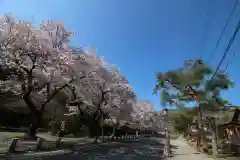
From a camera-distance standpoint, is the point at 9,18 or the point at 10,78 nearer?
the point at 9,18

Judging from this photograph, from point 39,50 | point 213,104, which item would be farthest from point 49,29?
point 213,104

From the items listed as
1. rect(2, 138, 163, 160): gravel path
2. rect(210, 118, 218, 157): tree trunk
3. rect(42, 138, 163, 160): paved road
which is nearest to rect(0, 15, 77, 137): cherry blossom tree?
rect(2, 138, 163, 160): gravel path

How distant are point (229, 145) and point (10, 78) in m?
24.3

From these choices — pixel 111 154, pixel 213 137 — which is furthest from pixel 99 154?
pixel 213 137

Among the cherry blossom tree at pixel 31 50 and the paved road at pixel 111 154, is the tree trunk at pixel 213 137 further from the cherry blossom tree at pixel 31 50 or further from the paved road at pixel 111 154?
the cherry blossom tree at pixel 31 50

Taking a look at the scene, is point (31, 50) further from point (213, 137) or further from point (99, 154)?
point (213, 137)

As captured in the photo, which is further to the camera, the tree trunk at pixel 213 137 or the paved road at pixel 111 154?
the tree trunk at pixel 213 137

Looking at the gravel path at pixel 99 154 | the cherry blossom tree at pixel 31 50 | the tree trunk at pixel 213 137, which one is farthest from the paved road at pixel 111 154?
the cherry blossom tree at pixel 31 50

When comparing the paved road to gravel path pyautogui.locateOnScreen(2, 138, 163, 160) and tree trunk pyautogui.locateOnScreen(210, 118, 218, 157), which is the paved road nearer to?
gravel path pyautogui.locateOnScreen(2, 138, 163, 160)

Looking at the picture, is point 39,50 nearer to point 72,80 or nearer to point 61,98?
point 72,80

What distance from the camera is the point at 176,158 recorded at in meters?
15.7

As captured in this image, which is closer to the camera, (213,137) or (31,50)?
(213,137)

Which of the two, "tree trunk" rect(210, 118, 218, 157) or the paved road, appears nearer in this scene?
the paved road

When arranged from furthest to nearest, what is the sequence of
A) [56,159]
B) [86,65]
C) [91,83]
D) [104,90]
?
[104,90] → [91,83] → [86,65] → [56,159]
